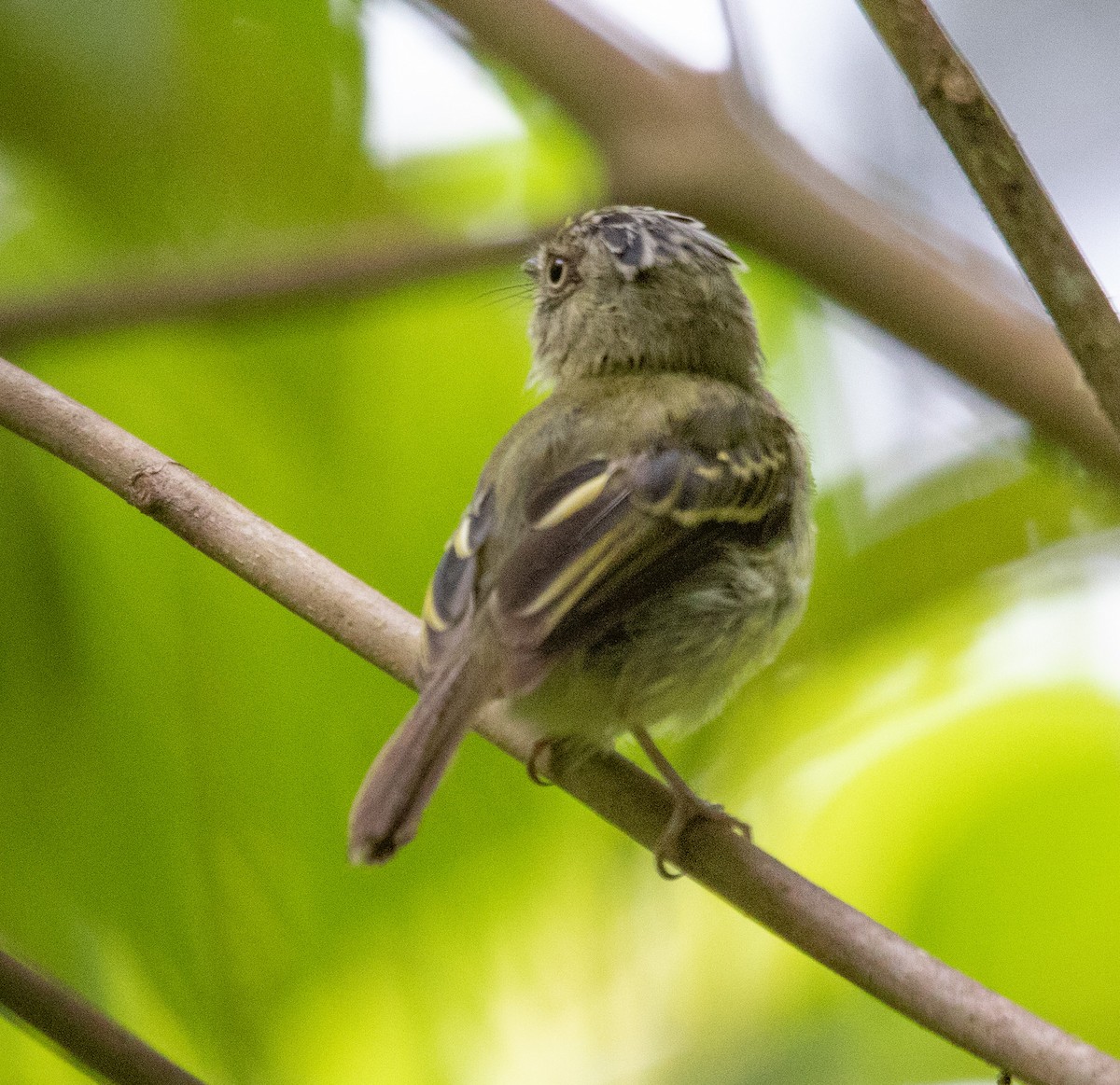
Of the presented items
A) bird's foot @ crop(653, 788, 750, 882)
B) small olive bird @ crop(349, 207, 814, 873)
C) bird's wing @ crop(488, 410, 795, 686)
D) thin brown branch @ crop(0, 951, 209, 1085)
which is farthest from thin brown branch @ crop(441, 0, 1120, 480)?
thin brown branch @ crop(0, 951, 209, 1085)

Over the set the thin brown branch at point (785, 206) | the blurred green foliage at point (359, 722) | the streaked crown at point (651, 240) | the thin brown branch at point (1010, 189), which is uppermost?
the thin brown branch at point (1010, 189)

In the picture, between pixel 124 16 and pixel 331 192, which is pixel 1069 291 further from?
pixel 124 16

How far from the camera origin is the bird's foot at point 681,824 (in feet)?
7.45

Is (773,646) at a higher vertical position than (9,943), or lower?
higher

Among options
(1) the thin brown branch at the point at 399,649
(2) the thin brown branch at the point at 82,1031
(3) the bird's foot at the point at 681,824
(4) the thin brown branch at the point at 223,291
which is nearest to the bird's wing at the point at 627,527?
(1) the thin brown branch at the point at 399,649

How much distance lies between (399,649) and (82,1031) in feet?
2.30

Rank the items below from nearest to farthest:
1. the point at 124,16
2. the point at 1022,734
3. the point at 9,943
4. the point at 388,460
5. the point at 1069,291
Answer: the point at 1069,291, the point at 9,943, the point at 1022,734, the point at 388,460, the point at 124,16

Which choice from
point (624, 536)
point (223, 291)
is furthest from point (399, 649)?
point (223, 291)

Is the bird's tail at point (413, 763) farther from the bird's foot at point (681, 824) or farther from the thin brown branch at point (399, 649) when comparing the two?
the bird's foot at point (681, 824)

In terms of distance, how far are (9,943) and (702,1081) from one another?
1063mm

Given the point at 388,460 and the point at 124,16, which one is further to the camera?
the point at 124,16

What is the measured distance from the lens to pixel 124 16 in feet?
9.99

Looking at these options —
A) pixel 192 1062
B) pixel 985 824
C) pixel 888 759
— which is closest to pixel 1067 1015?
pixel 985 824

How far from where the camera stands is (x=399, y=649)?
7.59ft
